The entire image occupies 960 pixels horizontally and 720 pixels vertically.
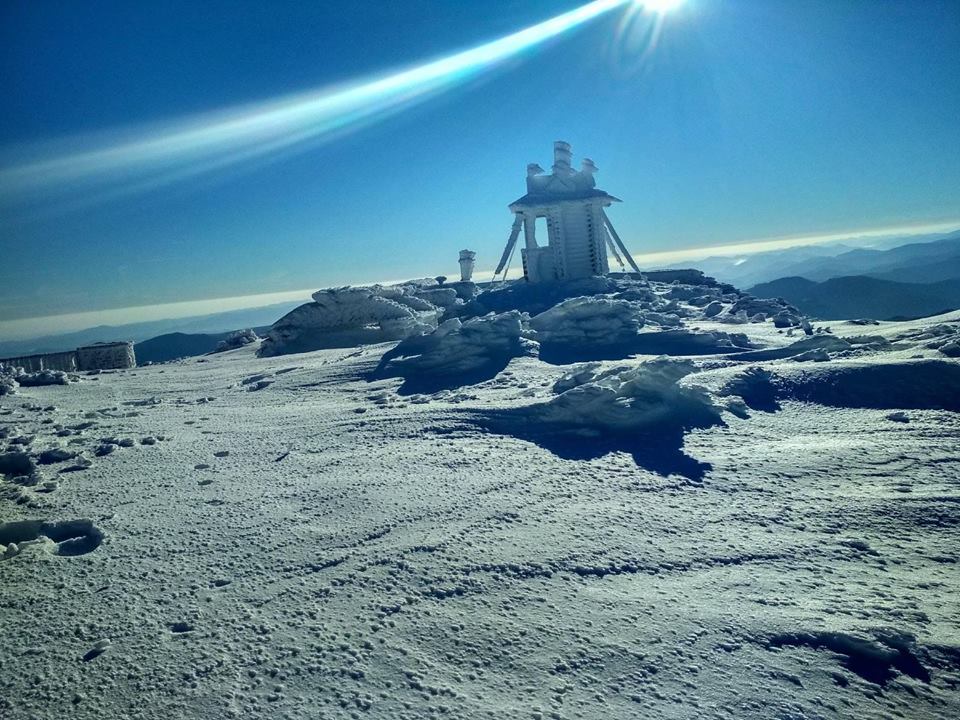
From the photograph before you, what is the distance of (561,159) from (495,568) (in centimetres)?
2767

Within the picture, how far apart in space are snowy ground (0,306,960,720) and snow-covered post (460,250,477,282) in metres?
23.7

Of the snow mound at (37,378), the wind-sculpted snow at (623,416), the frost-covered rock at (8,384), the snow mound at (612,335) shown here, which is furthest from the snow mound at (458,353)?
the snow mound at (37,378)

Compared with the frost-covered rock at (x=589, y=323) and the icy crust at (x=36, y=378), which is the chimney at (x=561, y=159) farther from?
the icy crust at (x=36, y=378)

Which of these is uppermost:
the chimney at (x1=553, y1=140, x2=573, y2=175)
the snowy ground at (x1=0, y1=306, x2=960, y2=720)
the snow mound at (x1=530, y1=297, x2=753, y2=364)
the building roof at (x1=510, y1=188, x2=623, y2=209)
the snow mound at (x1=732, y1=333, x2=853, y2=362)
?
the chimney at (x1=553, y1=140, x2=573, y2=175)

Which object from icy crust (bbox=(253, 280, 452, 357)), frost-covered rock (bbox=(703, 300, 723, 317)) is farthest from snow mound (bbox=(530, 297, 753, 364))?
icy crust (bbox=(253, 280, 452, 357))

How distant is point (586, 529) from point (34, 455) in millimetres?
9351

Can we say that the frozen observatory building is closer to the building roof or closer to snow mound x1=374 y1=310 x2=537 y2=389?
the building roof

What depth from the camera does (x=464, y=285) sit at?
3403cm

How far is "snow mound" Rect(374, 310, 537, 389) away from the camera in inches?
615

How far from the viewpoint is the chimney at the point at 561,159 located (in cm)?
3033

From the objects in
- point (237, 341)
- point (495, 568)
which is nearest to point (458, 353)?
point (495, 568)

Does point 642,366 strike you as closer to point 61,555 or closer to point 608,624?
point 608,624

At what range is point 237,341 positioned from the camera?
30609mm

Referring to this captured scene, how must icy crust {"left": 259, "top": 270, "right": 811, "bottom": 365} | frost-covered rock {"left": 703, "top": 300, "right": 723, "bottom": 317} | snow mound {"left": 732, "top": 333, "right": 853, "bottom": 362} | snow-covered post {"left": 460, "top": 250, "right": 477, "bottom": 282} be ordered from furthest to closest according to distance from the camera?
snow-covered post {"left": 460, "top": 250, "right": 477, "bottom": 282} → frost-covered rock {"left": 703, "top": 300, "right": 723, "bottom": 317} → icy crust {"left": 259, "top": 270, "right": 811, "bottom": 365} → snow mound {"left": 732, "top": 333, "right": 853, "bottom": 362}
